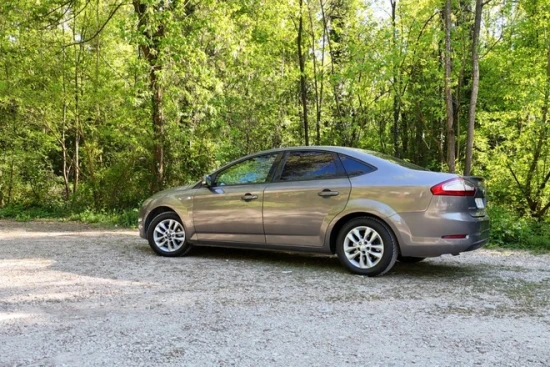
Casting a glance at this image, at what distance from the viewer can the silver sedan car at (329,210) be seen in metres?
5.32

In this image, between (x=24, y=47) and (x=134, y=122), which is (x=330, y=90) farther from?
(x=24, y=47)

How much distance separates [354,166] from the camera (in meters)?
5.84

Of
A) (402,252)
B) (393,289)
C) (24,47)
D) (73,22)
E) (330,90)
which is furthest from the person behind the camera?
(330,90)

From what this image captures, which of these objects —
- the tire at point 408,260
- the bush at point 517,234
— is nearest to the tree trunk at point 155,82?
the tire at point 408,260

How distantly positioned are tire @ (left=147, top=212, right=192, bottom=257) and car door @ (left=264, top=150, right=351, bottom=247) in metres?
1.39

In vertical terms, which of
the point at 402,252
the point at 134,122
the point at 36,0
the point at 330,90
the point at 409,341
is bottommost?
the point at 409,341

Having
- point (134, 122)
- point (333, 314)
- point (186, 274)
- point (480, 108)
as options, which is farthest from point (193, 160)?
point (333, 314)

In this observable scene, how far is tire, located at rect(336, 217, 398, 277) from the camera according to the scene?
545 cm

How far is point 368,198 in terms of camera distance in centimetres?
555

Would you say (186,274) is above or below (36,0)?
below

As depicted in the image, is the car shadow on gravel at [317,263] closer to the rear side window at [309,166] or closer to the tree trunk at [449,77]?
the rear side window at [309,166]

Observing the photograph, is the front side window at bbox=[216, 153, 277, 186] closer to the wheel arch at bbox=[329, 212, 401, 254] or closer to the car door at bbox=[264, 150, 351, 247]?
the car door at bbox=[264, 150, 351, 247]

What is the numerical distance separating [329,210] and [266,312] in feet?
6.28

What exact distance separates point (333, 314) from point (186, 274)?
2234 millimetres
